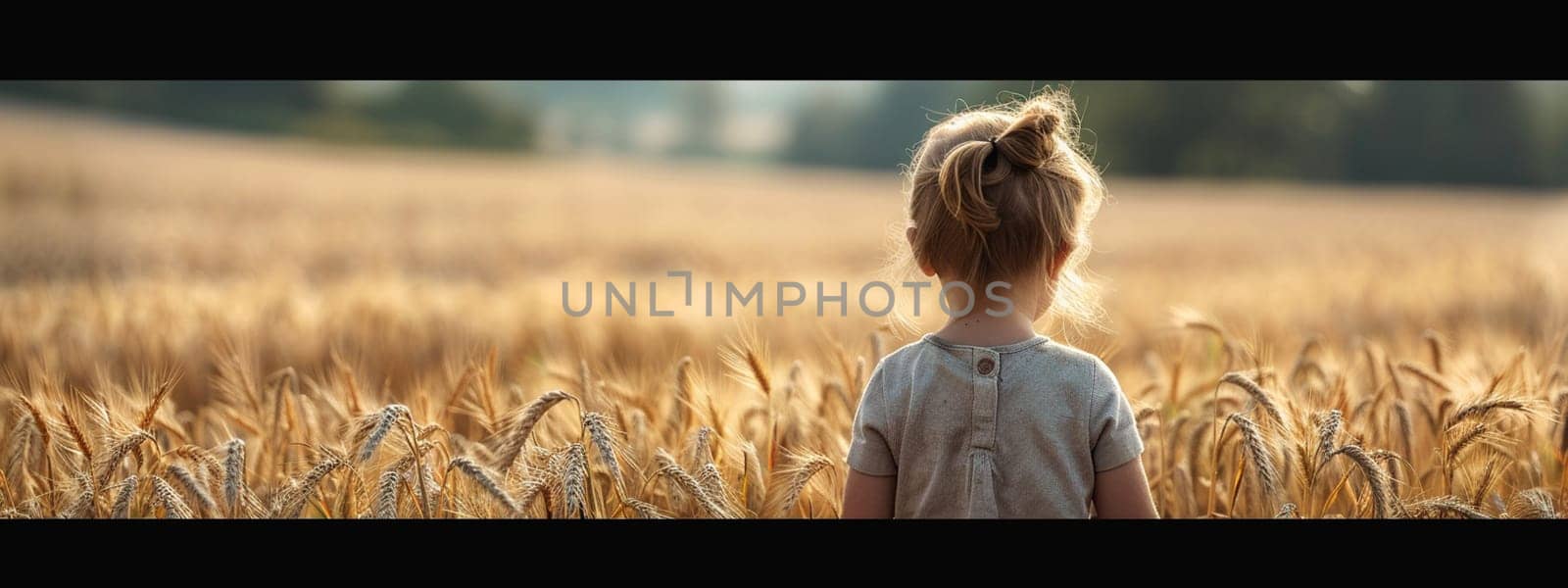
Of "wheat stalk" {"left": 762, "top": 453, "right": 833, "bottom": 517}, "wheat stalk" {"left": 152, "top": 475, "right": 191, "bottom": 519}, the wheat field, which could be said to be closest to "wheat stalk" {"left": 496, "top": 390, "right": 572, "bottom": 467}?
the wheat field

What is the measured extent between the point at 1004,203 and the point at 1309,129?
4061 centimetres

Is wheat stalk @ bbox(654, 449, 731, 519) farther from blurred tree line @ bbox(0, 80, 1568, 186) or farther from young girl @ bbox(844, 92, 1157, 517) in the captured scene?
blurred tree line @ bbox(0, 80, 1568, 186)

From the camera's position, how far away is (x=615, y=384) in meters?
2.20

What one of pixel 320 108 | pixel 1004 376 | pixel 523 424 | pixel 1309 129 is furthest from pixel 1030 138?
pixel 1309 129

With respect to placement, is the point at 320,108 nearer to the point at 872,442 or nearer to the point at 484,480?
the point at 484,480

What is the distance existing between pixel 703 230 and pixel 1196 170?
29.3m

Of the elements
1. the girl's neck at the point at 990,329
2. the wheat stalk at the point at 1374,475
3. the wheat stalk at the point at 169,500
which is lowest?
the wheat stalk at the point at 169,500

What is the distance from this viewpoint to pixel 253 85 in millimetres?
34875

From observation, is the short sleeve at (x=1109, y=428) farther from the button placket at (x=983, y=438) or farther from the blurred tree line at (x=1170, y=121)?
the blurred tree line at (x=1170, y=121)

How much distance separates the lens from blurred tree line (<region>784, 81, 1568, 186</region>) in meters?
33.0

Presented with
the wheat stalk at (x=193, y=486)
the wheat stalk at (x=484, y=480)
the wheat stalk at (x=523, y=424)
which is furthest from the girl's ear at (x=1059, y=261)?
the wheat stalk at (x=193, y=486)

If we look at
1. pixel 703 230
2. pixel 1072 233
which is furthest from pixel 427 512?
pixel 703 230

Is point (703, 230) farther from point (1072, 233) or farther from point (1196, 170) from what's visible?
point (1196, 170)

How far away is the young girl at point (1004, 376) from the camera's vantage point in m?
1.56
